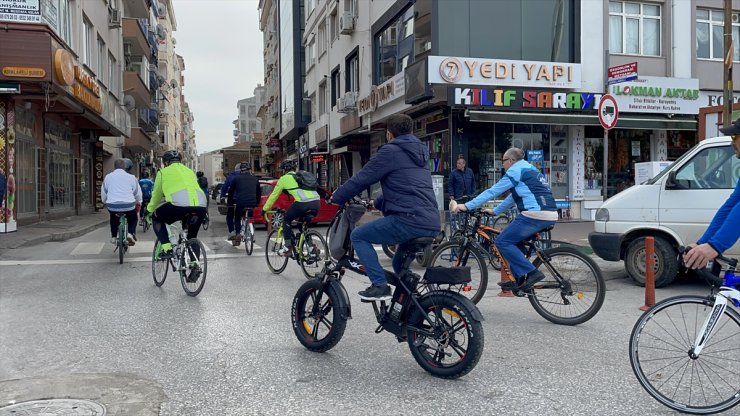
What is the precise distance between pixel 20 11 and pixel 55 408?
1416 cm

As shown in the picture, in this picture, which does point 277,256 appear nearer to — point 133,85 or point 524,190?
point 524,190

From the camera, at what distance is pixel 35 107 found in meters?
18.2

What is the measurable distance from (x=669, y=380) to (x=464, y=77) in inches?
569

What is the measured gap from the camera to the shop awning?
54.7 feet

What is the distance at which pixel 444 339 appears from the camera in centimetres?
427

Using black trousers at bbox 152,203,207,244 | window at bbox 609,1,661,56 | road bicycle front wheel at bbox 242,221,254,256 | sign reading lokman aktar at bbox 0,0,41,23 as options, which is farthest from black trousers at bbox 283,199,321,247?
window at bbox 609,1,661,56

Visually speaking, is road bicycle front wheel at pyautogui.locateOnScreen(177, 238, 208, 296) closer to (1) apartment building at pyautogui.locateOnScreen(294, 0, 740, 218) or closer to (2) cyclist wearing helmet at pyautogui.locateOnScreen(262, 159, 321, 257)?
(2) cyclist wearing helmet at pyautogui.locateOnScreen(262, 159, 321, 257)

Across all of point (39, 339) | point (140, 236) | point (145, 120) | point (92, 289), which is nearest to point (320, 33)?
point (145, 120)

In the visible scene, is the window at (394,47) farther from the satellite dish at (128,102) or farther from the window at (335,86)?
the satellite dish at (128,102)

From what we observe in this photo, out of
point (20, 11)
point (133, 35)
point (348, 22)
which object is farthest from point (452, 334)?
point (133, 35)

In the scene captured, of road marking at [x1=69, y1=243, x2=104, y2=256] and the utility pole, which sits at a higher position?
the utility pole

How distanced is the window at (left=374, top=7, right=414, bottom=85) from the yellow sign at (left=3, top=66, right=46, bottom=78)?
10.5 meters

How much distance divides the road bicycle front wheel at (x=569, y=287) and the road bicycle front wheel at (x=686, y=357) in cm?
211

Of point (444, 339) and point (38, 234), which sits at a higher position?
point (38, 234)
